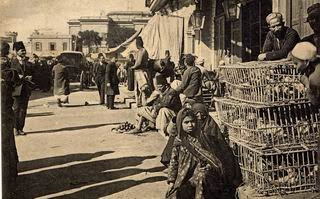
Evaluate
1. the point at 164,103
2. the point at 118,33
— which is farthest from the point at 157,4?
the point at 164,103

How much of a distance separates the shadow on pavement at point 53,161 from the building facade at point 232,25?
10.2 feet

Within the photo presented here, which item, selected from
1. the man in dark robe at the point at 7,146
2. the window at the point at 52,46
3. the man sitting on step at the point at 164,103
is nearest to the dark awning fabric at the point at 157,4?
the window at the point at 52,46

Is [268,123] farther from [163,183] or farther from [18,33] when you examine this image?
[18,33]

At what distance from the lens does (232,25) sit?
400 inches

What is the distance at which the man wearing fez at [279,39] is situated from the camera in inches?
149

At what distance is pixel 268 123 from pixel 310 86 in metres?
0.73

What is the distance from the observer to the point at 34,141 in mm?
7219

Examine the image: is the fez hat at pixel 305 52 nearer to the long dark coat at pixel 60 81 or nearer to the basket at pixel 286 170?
the basket at pixel 286 170

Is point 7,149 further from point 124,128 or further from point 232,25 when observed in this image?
point 232,25

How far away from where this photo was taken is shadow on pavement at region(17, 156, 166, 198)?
4520mm

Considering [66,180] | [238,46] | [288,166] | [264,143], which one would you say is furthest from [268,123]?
[238,46]

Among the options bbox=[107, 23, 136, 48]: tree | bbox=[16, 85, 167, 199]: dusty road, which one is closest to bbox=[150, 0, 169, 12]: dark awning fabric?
bbox=[107, 23, 136, 48]: tree

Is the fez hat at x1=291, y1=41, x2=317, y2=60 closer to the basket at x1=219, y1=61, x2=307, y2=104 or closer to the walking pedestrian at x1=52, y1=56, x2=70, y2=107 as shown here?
the basket at x1=219, y1=61, x2=307, y2=104

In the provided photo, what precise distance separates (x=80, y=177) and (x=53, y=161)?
0.89 metres
